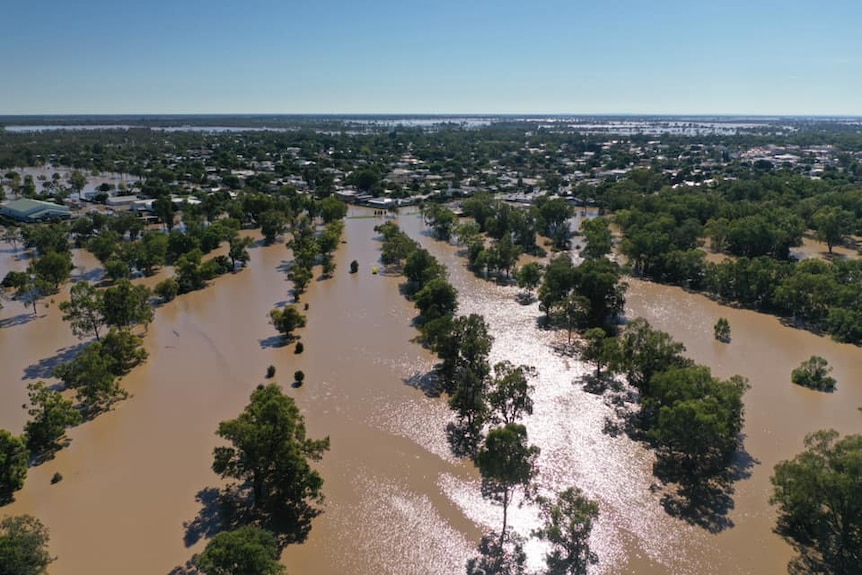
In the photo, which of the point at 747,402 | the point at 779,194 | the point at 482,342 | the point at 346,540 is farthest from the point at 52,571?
the point at 779,194

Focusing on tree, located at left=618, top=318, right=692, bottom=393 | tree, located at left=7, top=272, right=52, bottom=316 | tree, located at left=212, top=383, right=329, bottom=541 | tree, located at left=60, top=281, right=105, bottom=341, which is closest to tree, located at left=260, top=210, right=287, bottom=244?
tree, located at left=7, top=272, right=52, bottom=316

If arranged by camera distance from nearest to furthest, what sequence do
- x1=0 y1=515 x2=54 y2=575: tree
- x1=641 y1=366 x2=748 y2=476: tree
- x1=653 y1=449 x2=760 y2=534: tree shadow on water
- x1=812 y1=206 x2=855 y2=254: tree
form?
x1=0 y1=515 x2=54 y2=575: tree, x1=653 y1=449 x2=760 y2=534: tree shadow on water, x1=641 y1=366 x2=748 y2=476: tree, x1=812 y1=206 x2=855 y2=254: tree

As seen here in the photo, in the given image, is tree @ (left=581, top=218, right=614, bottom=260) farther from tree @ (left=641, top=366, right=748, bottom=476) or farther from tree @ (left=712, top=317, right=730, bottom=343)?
tree @ (left=641, top=366, right=748, bottom=476)

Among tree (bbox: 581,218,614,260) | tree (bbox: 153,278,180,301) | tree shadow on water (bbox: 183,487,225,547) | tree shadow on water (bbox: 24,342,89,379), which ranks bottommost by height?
tree shadow on water (bbox: 183,487,225,547)

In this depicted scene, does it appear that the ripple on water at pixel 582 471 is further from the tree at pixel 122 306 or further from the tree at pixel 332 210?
the tree at pixel 332 210

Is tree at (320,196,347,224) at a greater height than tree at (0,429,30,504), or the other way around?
tree at (320,196,347,224)

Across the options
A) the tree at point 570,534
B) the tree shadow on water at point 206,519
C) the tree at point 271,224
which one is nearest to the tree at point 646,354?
the tree at point 570,534
